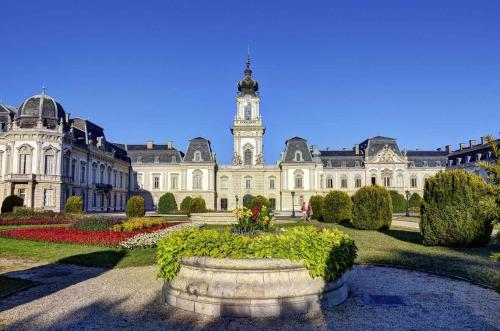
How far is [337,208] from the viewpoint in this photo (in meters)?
26.4

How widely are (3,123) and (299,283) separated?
4584 cm

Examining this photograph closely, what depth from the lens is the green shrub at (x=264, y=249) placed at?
6.64 meters

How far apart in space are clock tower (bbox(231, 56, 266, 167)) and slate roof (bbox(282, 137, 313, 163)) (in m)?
3.94

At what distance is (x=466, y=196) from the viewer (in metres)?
13.7

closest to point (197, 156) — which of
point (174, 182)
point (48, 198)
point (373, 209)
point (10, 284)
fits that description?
point (174, 182)

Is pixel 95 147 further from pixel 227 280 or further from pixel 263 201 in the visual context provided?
pixel 227 280

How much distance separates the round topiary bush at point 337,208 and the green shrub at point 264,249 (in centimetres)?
1945

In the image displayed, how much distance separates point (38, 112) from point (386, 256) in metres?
39.2

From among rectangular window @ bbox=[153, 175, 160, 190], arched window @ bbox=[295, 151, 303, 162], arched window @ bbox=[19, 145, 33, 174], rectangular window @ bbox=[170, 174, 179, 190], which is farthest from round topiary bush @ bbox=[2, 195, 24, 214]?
arched window @ bbox=[295, 151, 303, 162]

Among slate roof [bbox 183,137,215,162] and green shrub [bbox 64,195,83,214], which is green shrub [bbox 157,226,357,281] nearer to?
green shrub [bbox 64,195,83,214]

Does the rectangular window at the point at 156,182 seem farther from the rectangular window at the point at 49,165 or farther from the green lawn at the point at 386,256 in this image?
the green lawn at the point at 386,256

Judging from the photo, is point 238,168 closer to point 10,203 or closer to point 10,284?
point 10,203

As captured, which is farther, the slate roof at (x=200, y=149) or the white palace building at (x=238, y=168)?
the slate roof at (x=200, y=149)

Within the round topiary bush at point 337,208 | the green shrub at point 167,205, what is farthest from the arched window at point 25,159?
the round topiary bush at point 337,208
